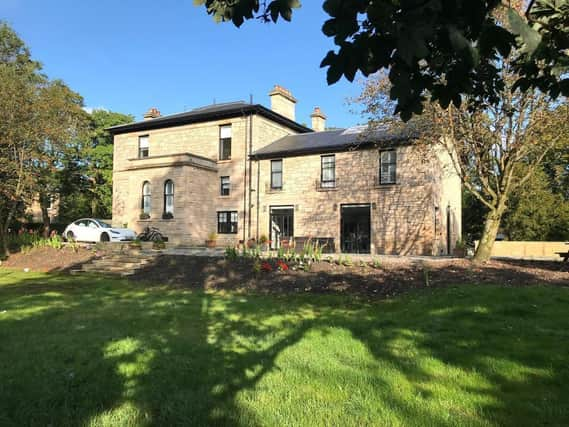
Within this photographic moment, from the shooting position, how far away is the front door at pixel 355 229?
75.3 ft

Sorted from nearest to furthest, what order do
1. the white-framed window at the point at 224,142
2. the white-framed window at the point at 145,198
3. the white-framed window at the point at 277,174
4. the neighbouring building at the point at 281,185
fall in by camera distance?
1. the neighbouring building at the point at 281,185
2. the white-framed window at the point at 277,174
3. the white-framed window at the point at 145,198
4. the white-framed window at the point at 224,142

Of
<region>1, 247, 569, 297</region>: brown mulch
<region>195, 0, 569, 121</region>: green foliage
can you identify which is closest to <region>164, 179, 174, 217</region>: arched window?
<region>1, 247, 569, 297</region>: brown mulch

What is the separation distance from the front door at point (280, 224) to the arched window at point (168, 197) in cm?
634

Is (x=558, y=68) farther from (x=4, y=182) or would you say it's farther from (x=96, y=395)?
(x=4, y=182)

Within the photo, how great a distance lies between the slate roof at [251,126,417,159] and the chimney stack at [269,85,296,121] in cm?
289

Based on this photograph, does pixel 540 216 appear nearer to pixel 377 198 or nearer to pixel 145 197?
pixel 377 198

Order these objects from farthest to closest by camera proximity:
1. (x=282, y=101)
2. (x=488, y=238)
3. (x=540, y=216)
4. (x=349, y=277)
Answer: (x=282, y=101)
(x=540, y=216)
(x=488, y=238)
(x=349, y=277)

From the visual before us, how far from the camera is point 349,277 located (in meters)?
10.7

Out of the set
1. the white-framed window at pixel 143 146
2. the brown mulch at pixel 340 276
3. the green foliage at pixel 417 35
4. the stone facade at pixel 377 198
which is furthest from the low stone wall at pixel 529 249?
the white-framed window at pixel 143 146

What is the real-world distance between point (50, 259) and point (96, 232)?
4952 mm

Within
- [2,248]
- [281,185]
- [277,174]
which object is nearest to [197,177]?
[277,174]

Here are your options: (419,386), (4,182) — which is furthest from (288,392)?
(4,182)

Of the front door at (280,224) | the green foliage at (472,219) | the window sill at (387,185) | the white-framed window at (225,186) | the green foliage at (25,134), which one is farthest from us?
the green foliage at (472,219)

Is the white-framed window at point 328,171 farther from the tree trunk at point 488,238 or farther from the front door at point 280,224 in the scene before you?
the tree trunk at point 488,238
